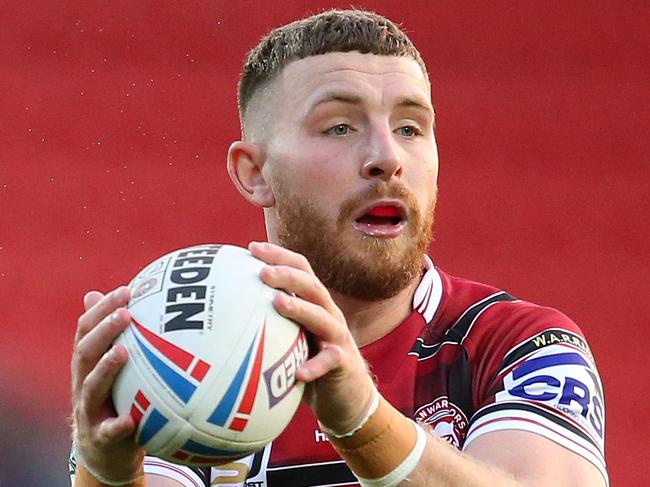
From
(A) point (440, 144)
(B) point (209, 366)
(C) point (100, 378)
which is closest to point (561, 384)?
(B) point (209, 366)

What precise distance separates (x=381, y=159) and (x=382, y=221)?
0.35ft

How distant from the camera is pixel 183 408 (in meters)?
1.46

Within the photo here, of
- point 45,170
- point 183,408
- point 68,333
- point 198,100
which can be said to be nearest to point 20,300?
point 68,333

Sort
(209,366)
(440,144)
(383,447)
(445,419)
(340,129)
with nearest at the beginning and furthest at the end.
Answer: (209,366), (383,447), (445,419), (340,129), (440,144)

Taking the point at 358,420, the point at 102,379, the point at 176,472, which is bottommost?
the point at 176,472

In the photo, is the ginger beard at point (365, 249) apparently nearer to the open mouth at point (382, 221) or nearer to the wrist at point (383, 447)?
the open mouth at point (382, 221)

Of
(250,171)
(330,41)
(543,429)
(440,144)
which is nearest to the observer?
(543,429)

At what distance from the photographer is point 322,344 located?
4.92 ft

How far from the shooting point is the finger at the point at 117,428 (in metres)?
1.49

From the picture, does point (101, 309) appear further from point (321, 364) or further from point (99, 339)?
point (321, 364)

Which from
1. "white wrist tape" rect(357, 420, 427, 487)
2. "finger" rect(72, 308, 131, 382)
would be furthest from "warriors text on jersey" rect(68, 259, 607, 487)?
"finger" rect(72, 308, 131, 382)

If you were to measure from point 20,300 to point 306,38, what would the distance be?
8.12 ft

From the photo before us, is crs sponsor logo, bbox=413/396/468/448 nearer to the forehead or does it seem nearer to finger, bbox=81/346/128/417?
the forehead

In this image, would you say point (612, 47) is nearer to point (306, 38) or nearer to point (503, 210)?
point (503, 210)
